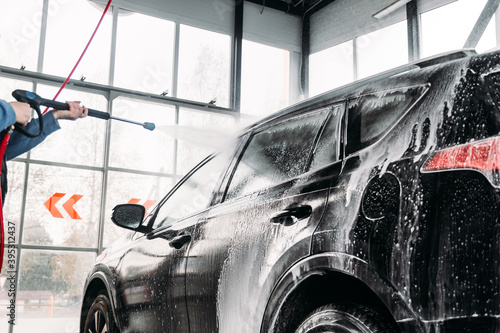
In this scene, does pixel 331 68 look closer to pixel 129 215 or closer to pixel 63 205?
pixel 63 205

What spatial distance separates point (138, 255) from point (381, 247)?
1563 mm

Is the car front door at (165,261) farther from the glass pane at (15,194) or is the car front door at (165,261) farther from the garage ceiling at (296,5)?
the garage ceiling at (296,5)

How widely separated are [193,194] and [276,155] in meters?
0.58

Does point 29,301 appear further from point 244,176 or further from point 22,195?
point 244,176

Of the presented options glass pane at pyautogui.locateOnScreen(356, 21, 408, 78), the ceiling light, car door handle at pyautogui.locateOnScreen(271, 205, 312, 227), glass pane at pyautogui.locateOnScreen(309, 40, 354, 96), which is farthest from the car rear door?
glass pane at pyautogui.locateOnScreen(309, 40, 354, 96)

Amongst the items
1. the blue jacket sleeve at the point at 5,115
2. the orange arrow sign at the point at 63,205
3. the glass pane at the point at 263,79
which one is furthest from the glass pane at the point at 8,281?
the blue jacket sleeve at the point at 5,115

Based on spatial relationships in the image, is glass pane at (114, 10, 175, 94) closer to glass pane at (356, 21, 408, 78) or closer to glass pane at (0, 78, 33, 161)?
glass pane at (0, 78, 33, 161)

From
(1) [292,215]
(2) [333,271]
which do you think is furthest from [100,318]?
(2) [333,271]

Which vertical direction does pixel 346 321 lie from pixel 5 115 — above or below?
below

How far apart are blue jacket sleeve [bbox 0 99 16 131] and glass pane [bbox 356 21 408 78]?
6.65m

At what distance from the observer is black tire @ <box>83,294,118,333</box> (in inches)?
112

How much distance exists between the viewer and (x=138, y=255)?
2.64 meters

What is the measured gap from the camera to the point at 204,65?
349 inches

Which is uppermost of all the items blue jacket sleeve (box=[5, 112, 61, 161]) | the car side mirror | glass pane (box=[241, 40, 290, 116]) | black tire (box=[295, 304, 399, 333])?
glass pane (box=[241, 40, 290, 116])
